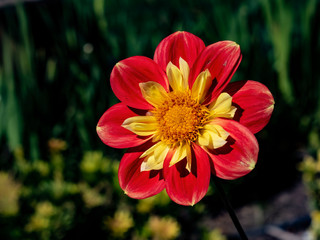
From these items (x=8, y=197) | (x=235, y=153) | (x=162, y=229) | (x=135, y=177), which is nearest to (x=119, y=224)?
(x=162, y=229)

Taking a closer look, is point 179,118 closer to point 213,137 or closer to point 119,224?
point 213,137

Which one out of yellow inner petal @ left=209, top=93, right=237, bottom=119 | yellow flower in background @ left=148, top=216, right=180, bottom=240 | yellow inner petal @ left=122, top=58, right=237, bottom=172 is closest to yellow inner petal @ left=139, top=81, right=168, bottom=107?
yellow inner petal @ left=122, top=58, right=237, bottom=172

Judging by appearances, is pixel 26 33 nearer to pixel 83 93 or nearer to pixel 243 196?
pixel 83 93

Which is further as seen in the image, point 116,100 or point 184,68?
point 116,100

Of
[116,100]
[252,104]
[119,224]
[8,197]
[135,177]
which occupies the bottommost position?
[119,224]

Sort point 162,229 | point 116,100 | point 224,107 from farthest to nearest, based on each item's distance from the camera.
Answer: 1. point 116,100
2. point 162,229
3. point 224,107

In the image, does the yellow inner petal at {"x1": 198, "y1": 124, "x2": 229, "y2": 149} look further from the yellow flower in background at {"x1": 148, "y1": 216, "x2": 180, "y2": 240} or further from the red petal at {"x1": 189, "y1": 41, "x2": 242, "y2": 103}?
the yellow flower in background at {"x1": 148, "y1": 216, "x2": 180, "y2": 240}

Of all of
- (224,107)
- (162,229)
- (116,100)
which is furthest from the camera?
(116,100)
